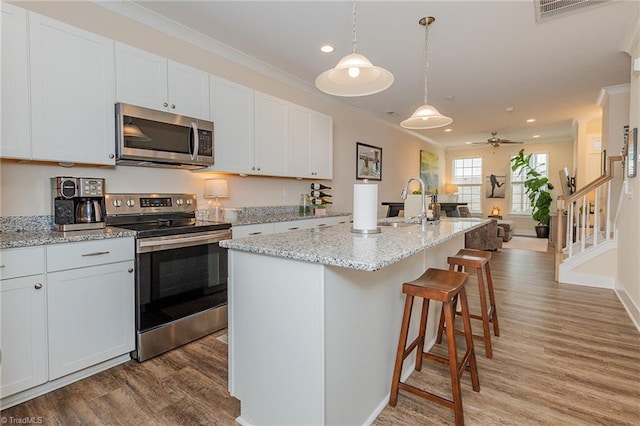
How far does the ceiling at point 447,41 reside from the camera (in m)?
2.67

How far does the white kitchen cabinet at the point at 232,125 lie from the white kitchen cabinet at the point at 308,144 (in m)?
0.62

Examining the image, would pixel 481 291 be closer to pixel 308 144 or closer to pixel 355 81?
pixel 355 81

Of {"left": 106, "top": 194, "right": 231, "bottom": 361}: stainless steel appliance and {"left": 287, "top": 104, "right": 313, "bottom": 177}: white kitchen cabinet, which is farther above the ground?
{"left": 287, "top": 104, "right": 313, "bottom": 177}: white kitchen cabinet

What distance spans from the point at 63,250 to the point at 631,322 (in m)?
4.58

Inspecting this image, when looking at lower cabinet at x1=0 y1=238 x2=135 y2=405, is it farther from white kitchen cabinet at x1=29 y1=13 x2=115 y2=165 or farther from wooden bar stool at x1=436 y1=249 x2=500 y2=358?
wooden bar stool at x1=436 y1=249 x2=500 y2=358

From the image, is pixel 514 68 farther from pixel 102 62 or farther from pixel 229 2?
pixel 102 62

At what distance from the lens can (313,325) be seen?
140 cm

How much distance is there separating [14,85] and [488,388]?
3.40 m

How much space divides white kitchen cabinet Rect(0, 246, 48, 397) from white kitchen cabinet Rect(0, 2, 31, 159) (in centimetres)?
67

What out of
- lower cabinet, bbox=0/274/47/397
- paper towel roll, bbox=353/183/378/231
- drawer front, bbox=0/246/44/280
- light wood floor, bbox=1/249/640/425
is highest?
paper towel roll, bbox=353/183/378/231

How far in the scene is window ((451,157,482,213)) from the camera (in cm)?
1006

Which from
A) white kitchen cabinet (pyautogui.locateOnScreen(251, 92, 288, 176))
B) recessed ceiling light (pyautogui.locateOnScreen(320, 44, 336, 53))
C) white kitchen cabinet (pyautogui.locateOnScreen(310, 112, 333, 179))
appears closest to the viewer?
recessed ceiling light (pyautogui.locateOnScreen(320, 44, 336, 53))

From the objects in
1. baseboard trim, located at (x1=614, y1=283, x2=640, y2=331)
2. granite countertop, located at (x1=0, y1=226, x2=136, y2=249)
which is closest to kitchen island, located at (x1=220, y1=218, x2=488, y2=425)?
granite countertop, located at (x1=0, y1=226, x2=136, y2=249)

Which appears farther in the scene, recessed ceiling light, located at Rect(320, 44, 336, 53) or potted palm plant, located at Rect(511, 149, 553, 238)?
potted palm plant, located at Rect(511, 149, 553, 238)
